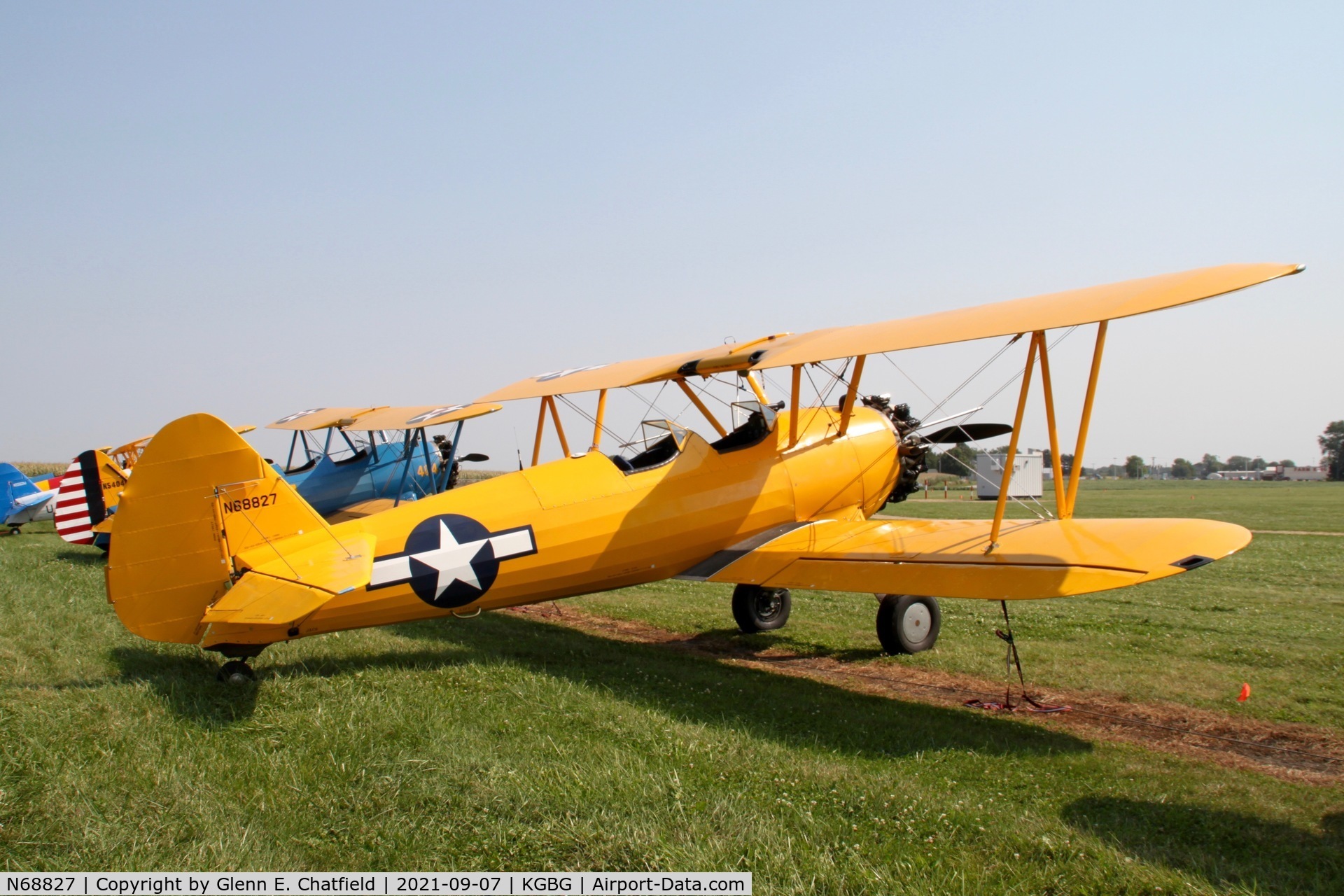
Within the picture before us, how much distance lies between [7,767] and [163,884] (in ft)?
5.04

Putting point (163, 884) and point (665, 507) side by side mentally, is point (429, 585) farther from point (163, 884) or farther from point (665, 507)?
point (163, 884)

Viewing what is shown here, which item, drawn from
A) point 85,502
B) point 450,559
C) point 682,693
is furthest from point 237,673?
point 85,502

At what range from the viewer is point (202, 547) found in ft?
18.3

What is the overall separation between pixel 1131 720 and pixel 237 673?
5.92 meters

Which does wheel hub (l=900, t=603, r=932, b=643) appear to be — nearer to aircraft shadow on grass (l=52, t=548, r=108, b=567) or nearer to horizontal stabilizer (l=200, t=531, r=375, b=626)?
horizontal stabilizer (l=200, t=531, r=375, b=626)

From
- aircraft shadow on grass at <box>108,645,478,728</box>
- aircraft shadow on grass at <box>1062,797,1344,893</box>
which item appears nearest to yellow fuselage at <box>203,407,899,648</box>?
aircraft shadow on grass at <box>108,645,478,728</box>

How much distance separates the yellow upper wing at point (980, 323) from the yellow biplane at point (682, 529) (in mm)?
24

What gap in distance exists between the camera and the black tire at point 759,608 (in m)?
8.78

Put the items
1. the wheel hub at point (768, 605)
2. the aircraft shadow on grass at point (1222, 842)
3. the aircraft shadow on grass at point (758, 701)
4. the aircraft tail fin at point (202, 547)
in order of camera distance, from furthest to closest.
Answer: the wheel hub at point (768, 605) → the aircraft tail fin at point (202, 547) → the aircraft shadow on grass at point (758, 701) → the aircraft shadow on grass at point (1222, 842)

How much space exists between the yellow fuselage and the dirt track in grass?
1.28 metres

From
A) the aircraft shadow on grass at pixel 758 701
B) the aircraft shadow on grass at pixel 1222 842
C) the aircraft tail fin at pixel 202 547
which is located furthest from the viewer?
the aircraft tail fin at pixel 202 547

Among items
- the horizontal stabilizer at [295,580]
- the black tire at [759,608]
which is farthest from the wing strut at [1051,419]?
the horizontal stabilizer at [295,580]

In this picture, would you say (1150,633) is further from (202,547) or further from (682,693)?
(202,547)

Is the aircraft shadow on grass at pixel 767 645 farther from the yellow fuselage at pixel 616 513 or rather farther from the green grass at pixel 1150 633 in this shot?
the yellow fuselage at pixel 616 513
